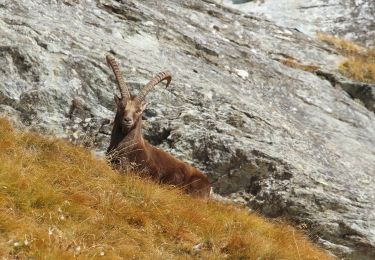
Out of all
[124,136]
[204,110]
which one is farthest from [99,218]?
[204,110]

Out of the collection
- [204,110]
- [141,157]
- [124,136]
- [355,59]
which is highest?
[355,59]

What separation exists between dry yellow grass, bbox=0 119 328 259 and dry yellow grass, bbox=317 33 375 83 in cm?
1038

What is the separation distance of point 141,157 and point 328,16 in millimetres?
17723

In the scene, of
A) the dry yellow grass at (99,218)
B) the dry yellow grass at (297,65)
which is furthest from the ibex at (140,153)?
the dry yellow grass at (297,65)

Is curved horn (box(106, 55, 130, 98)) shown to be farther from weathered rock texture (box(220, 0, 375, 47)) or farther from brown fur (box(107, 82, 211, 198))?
weathered rock texture (box(220, 0, 375, 47))

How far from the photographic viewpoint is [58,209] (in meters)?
7.98

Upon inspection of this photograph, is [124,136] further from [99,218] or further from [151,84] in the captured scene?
[99,218]

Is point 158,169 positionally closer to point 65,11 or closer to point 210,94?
point 210,94

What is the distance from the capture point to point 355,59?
70.1 ft

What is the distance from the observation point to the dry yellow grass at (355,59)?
20250 millimetres

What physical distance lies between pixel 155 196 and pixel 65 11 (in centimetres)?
736

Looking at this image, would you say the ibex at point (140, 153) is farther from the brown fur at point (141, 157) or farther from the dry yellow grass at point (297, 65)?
the dry yellow grass at point (297, 65)

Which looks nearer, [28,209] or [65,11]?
[28,209]

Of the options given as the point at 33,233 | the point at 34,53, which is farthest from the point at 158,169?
the point at 33,233
